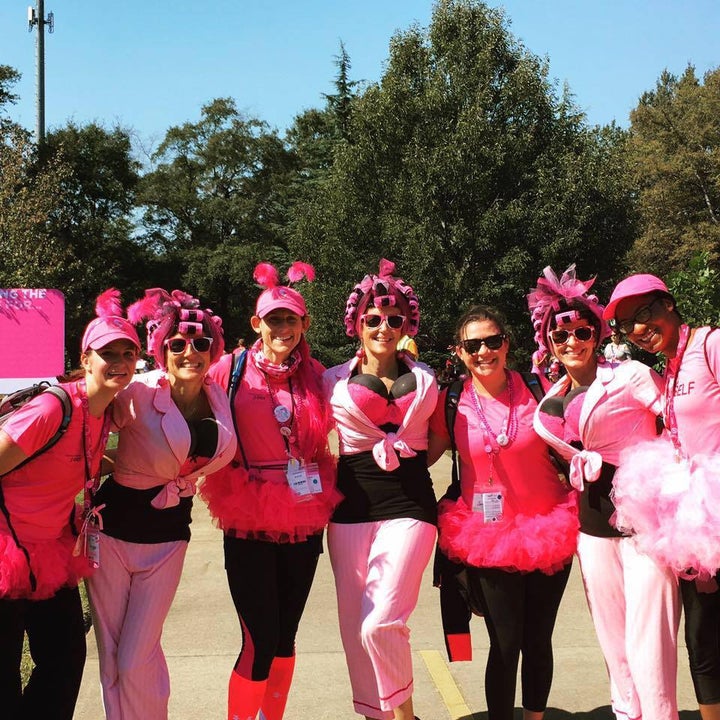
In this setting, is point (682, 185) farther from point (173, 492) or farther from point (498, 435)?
point (173, 492)

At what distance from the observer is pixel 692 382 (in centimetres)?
312

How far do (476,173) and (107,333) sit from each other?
69.5 ft

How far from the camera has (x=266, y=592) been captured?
11.8 ft

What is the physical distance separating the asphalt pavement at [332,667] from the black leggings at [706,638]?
107cm

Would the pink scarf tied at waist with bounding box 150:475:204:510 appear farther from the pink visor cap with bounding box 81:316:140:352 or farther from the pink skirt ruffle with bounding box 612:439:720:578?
the pink skirt ruffle with bounding box 612:439:720:578

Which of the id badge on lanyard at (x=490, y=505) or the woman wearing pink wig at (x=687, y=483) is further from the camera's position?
the id badge on lanyard at (x=490, y=505)

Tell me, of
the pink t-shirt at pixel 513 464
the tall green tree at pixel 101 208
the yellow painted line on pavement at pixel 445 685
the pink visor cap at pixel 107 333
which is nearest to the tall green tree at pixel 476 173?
the tall green tree at pixel 101 208

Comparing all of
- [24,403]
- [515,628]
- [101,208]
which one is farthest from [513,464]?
[101,208]

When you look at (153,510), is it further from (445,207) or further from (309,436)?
(445,207)

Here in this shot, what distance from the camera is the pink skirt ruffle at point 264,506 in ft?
11.8

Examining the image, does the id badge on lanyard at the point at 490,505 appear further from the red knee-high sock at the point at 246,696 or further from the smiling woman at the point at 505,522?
the red knee-high sock at the point at 246,696

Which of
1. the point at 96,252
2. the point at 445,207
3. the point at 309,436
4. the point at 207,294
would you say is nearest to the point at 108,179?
the point at 96,252

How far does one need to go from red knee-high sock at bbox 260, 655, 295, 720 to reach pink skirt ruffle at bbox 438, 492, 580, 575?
3.21 ft

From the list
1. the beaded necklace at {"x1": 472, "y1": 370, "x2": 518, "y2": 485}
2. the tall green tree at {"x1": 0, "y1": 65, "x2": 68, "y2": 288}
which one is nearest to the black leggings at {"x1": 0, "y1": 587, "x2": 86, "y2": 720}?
the beaded necklace at {"x1": 472, "y1": 370, "x2": 518, "y2": 485}
